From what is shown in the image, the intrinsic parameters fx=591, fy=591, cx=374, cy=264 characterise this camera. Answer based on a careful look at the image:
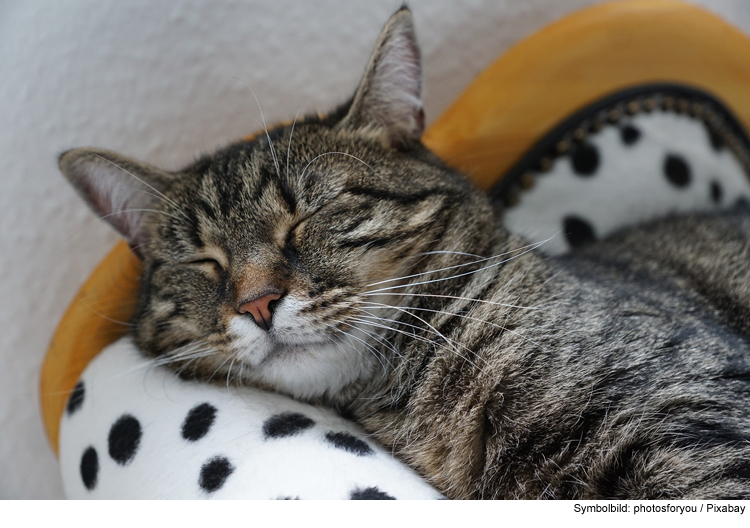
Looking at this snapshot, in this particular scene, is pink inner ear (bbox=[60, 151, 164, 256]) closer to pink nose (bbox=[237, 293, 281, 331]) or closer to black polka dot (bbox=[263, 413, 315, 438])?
pink nose (bbox=[237, 293, 281, 331])

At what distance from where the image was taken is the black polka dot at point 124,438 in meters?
0.96

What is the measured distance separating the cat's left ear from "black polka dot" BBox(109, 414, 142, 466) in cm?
63

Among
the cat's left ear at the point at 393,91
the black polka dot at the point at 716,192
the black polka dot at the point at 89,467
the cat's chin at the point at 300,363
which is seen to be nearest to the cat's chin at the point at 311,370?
the cat's chin at the point at 300,363

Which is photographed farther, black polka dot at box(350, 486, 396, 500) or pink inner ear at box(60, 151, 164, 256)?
pink inner ear at box(60, 151, 164, 256)

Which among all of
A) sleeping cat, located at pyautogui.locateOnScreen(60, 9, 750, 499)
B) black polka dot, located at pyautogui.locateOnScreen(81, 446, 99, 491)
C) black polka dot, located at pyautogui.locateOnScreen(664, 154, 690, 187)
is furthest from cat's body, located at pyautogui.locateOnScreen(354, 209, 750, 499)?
black polka dot, located at pyautogui.locateOnScreen(664, 154, 690, 187)

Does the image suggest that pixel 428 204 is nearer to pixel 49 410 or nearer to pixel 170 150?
pixel 170 150

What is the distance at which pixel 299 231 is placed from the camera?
37.2 inches

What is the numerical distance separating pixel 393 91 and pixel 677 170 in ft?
3.04

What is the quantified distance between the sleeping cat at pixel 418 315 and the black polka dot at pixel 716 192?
546 millimetres

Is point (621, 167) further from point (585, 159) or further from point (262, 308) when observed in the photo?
point (262, 308)

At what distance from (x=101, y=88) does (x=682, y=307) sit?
4.04 ft

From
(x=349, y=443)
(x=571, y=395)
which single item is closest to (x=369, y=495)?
(x=349, y=443)

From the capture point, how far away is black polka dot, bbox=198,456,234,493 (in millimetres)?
854

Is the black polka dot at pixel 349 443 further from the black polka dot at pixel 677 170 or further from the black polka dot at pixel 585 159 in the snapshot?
the black polka dot at pixel 677 170
